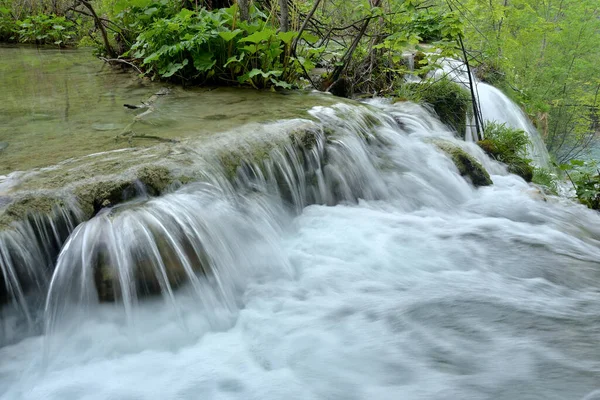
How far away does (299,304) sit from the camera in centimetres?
253

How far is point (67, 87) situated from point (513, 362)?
5545 millimetres

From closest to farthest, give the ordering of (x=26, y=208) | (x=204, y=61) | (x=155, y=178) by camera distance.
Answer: (x=26, y=208) → (x=155, y=178) → (x=204, y=61)

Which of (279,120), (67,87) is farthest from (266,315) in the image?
(67,87)

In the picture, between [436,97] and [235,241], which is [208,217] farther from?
[436,97]

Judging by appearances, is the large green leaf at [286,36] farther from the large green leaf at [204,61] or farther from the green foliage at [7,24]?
the green foliage at [7,24]

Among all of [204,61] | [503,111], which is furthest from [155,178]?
[503,111]

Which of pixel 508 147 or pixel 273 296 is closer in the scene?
pixel 273 296

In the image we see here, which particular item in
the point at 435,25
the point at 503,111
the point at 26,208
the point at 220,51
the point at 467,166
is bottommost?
the point at 467,166

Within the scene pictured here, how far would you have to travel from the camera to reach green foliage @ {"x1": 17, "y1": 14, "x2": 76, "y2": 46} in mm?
11391

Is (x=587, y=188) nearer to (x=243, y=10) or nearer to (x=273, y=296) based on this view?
(x=273, y=296)

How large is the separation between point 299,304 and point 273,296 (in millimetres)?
156

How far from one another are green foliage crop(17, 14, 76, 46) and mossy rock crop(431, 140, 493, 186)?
408 inches

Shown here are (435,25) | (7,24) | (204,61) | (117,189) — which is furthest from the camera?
(7,24)

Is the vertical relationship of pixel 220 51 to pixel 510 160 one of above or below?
above
